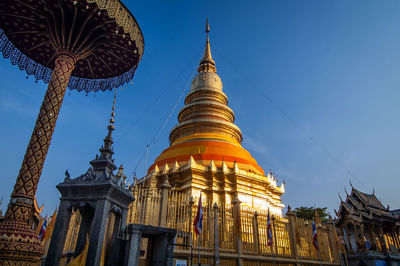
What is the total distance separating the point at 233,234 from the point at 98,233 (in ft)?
23.4

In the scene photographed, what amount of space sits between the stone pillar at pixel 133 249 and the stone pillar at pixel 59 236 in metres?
1.38

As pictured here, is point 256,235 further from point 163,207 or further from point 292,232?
point 163,207

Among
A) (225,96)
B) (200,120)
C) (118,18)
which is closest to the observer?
(118,18)

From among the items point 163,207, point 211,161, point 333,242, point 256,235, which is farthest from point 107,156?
point 333,242

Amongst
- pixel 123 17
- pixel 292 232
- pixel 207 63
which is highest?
pixel 207 63

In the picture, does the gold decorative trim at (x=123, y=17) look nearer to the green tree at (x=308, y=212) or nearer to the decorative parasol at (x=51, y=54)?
the decorative parasol at (x=51, y=54)

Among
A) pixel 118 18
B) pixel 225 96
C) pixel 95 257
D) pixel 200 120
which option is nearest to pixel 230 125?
pixel 200 120

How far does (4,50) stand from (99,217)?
847 centimetres

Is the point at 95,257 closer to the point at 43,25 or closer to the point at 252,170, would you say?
the point at 43,25

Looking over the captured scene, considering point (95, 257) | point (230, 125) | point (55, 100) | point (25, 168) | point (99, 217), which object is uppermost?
point (230, 125)

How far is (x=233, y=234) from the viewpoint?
11438 mm

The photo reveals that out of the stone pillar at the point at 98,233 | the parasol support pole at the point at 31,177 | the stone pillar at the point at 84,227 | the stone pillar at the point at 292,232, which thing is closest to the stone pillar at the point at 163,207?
the stone pillar at the point at 84,227

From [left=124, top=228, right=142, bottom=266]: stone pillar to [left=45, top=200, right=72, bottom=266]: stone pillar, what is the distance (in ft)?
4.54

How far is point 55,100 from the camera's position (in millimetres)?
8008
